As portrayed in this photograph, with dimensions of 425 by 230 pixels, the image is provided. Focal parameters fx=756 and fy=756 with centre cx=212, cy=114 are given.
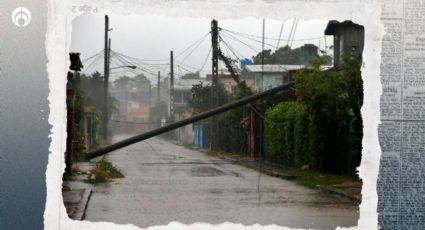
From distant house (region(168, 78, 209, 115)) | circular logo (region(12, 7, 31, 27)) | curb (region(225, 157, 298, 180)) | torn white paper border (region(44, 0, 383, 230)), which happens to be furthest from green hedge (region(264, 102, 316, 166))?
circular logo (region(12, 7, 31, 27))

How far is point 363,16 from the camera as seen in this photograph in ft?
11.7

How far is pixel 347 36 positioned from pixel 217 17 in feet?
2.63

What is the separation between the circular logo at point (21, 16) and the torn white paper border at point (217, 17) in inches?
3.9

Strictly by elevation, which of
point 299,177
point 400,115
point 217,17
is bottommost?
point 299,177

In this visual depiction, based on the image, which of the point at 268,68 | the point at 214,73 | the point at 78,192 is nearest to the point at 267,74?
the point at 268,68

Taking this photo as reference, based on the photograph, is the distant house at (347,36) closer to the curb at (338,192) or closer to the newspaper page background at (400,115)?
the newspaper page background at (400,115)

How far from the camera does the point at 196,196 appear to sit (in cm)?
404

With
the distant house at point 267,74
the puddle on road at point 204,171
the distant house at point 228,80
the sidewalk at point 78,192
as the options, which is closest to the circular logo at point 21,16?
the sidewalk at point 78,192

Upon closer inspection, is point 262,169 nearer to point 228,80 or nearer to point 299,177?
point 299,177

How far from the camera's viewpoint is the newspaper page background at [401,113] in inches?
141

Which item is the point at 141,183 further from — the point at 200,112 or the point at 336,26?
the point at 336,26

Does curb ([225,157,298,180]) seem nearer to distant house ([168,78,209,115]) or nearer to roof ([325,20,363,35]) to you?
distant house ([168,78,209,115])

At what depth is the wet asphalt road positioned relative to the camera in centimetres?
370

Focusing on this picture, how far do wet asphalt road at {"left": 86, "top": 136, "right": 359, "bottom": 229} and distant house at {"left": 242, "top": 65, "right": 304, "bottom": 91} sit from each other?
1.65 ft
